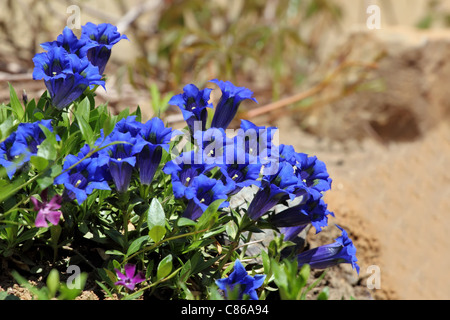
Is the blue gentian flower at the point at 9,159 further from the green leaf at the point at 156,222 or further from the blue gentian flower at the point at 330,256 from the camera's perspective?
the blue gentian flower at the point at 330,256

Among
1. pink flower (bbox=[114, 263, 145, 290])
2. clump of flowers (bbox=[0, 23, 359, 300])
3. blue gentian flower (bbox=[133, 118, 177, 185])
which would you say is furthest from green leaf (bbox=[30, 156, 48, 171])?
pink flower (bbox=[114, 263, 145, 290])

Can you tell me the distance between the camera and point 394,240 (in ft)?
9.68

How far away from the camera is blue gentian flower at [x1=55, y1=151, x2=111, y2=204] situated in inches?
54.4

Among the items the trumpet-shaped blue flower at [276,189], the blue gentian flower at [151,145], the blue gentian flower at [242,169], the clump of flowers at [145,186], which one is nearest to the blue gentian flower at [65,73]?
the clump of flowers at [145,186]

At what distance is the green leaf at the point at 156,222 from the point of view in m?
1.46

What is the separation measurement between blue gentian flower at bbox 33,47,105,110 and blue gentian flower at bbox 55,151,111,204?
0.25m

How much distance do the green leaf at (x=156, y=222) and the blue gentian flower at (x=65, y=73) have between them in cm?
39

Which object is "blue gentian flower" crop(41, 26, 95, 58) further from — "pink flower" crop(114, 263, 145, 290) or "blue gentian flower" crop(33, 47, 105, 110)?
"pink flower" crop(114, 263, 145, 290)

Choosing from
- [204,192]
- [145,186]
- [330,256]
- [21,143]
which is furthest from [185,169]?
[330,256]

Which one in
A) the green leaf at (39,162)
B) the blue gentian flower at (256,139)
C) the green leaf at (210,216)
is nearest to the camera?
the green leaf at (39,162)

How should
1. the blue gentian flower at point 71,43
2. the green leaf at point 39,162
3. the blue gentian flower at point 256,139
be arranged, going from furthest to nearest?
the blue gentian flower at point 71,43
the blue gentian flower at point 256,139
the green leaf at point 39,162

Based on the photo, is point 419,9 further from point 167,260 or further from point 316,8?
point 167,260

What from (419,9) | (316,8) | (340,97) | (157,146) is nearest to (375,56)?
(340,97)

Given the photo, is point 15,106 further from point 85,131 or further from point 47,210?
point 47,210
